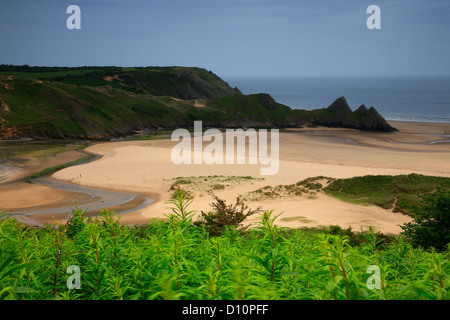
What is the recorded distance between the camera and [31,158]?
47781 millimetres

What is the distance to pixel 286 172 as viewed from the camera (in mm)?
39031

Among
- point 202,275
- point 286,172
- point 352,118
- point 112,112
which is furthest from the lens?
point 352,118

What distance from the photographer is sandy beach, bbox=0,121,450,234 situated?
22.6 metres

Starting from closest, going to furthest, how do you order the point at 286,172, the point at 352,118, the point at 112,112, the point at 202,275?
1. the point at 202,275
2. the point at 286,172
3. the point at 112,112
4. the point at 352,118

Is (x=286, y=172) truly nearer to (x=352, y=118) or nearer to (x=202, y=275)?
(x=202, y=275)

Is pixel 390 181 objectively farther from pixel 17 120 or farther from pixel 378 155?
pixel 17 120

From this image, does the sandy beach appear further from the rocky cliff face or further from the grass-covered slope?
the grass-covered slope

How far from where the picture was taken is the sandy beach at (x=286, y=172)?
2262 centimetres

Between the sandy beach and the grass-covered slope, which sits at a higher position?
the grass-covered slope

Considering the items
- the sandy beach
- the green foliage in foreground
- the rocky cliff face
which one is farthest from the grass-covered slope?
the green foliage in foreground

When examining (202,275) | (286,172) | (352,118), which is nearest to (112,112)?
(286,172)

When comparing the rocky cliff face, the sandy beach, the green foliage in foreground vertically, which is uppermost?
the rocky cliff face
